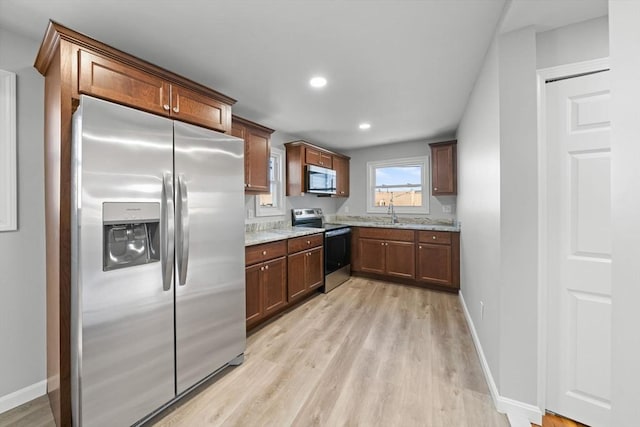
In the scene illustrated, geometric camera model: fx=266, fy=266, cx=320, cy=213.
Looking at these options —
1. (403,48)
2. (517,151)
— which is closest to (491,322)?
(517,151)

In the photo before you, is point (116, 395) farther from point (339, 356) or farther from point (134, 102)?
point (134, 102)

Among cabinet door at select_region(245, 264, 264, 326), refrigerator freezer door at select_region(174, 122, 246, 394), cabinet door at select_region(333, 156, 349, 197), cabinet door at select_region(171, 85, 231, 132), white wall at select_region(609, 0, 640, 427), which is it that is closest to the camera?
white wall at select_region(609, 0, 640, 427)

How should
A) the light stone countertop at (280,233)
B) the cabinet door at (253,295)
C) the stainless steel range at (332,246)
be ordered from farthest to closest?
the stainless steel range at (332,246), the light stone countertop at (280,233), the cabinet door at (253,295)

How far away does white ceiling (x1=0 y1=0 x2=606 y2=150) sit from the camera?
1.49 metres

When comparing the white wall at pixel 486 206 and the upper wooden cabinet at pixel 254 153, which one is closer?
the white wall at pixel 486 206

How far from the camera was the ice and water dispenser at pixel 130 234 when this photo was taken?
1.43 metres

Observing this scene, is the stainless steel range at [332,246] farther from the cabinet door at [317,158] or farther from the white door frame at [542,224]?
the white door frame at [542,224]

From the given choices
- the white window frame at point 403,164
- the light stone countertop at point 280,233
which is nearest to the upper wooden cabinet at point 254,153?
the light stone countertop at point 280,233

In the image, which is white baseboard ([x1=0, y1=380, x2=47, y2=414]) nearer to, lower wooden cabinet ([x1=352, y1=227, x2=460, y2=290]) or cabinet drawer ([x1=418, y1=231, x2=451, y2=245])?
lower wooden cabinet ([x1=352, y1=227, x2=460, y2=290])

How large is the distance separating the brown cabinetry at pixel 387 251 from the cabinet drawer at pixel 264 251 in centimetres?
184

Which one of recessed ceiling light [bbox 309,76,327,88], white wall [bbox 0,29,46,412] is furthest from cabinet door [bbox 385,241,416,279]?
white wall [bbox 0,29,46,412]

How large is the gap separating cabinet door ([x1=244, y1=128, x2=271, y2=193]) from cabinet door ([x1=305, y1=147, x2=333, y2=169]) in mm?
878

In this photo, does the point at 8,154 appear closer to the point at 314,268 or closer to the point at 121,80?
the point at 121,80

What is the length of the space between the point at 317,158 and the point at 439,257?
239 centimetres
